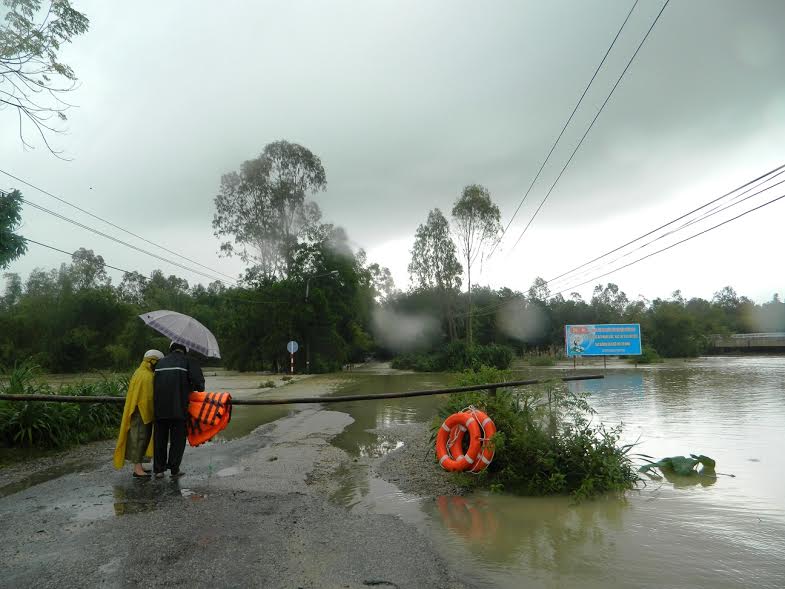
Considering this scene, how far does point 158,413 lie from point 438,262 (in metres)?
43.9

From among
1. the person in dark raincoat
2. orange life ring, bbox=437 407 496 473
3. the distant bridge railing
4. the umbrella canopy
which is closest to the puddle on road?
the person in dark raincoat

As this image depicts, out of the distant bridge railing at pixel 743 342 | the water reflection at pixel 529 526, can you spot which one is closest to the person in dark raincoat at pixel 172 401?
the water reflection at pixel 529 526

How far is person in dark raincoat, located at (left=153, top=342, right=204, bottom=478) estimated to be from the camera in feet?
19.9

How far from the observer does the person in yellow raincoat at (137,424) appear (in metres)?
6.14

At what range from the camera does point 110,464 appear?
23.7ft

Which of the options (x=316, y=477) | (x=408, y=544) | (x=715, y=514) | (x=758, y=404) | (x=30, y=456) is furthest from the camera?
(x=758, y=404)

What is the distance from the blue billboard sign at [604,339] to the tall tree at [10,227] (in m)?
39.6

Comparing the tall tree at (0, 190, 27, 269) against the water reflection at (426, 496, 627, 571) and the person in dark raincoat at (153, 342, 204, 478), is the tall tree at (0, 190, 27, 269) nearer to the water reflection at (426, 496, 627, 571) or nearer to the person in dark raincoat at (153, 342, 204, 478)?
the person in dark raincoat at (153, 342, 204, 478)

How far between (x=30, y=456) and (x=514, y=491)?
6.82 meters

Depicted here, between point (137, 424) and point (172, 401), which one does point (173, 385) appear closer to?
point (172, 401)

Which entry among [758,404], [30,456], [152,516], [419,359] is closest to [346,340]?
[419,359]

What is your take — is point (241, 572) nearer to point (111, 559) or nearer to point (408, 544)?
point (111, 559)

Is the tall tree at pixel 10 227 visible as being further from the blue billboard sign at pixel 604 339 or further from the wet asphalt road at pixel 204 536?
the blue billboard sign at pixel 604 339

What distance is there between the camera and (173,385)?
6.09 m
